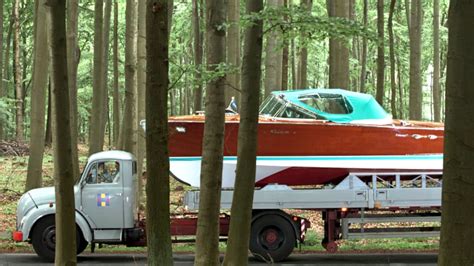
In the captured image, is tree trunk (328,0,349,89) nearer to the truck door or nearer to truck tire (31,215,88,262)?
the truck door

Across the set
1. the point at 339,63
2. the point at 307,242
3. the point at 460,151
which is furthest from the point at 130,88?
the point at 460,151

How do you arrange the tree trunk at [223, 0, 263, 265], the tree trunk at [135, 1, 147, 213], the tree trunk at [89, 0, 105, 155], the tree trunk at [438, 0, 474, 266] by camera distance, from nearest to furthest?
the tree trunk at [438, 0, 474, 266], the tree trunk at [223, 0, 263, 265], the tree trunk at [135, 1, 147, 213], the tree trunk at [89, 0, 105, 155]

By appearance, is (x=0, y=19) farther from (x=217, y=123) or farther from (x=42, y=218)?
(x=217, y=123)

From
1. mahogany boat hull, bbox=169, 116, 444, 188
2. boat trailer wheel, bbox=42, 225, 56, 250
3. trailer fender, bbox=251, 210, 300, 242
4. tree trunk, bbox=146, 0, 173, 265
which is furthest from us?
mahogany boat hull, bbox=169, 116, 444, 188

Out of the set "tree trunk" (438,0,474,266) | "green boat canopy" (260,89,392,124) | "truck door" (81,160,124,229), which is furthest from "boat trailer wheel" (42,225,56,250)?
"tree trunk" (438,0,474,266)

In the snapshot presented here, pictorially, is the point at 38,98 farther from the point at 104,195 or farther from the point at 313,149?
the point at 313,149

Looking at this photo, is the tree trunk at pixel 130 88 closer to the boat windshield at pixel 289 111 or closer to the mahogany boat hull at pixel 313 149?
the mahogany boat hull at pixel 313 149

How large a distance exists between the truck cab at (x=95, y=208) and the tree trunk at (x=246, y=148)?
4.80 m

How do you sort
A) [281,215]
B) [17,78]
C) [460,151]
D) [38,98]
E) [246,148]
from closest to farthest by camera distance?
[460,151]
[246,148]
[281,215]
[38,98]
[17,78]

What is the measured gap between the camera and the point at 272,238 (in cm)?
1155

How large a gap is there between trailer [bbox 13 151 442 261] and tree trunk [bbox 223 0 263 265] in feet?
13.7

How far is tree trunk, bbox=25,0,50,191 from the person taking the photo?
623 inches

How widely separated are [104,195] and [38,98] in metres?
5.66

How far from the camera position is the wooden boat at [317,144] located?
12492 millimetres
